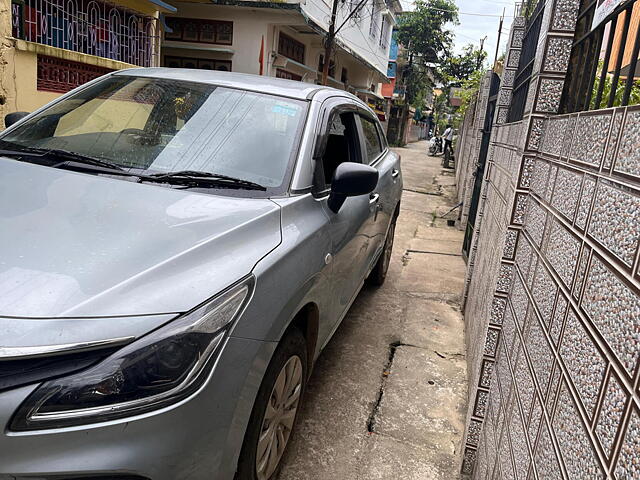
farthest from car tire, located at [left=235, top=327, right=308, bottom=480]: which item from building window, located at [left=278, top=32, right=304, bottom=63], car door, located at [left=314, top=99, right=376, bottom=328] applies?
building window, located at [left=278, top=32, right=304, bottom=63]

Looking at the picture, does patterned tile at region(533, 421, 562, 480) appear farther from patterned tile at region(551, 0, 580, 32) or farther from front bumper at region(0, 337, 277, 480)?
patterned tile at region(551, 0, 580, 32)

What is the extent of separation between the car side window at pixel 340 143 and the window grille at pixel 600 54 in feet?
4.75

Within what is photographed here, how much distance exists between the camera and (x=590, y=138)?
1.41m

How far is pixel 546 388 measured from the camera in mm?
1419

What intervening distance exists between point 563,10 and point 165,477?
212 cm

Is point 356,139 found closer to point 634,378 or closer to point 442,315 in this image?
point 442,315

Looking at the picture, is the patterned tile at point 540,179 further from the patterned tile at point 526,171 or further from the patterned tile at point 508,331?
the patterned tile at point 508,331

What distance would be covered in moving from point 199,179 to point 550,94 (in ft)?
4.94

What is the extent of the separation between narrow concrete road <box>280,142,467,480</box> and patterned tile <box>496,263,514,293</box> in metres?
0.93

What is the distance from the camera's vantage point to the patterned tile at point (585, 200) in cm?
131

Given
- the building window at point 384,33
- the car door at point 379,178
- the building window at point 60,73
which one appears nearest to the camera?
the car door at point 379,178

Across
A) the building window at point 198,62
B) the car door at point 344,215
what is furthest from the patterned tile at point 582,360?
the building window at point 198,62

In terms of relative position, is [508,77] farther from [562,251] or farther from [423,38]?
[423,38]

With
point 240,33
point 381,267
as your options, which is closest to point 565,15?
point 381,267
